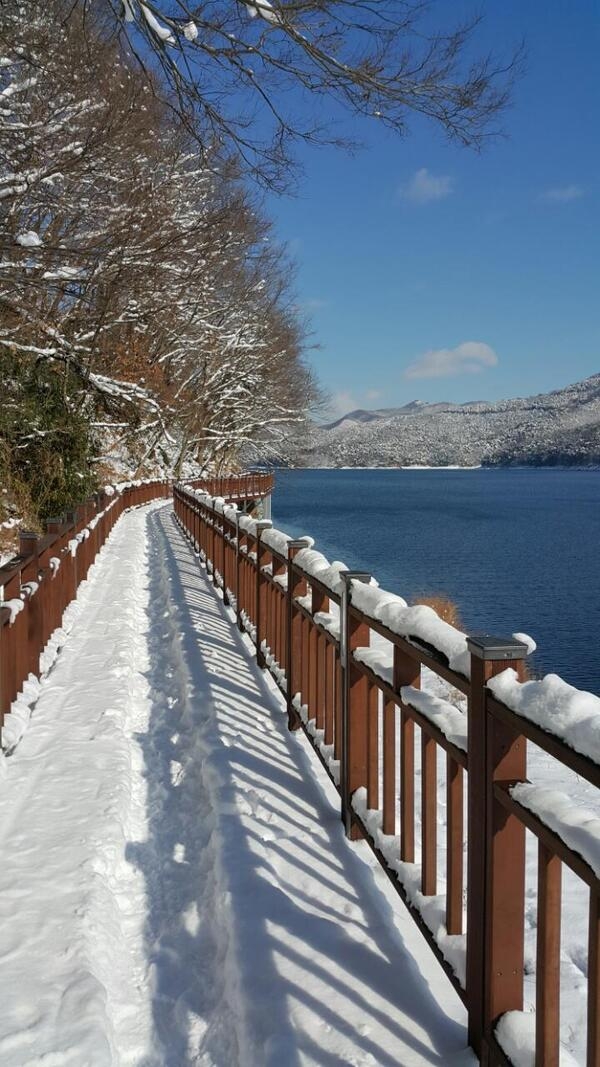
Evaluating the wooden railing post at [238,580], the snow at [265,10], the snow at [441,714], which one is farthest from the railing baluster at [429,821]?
the wooden railing post at [238,580]

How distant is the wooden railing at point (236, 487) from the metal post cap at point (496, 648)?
32765 millimetres

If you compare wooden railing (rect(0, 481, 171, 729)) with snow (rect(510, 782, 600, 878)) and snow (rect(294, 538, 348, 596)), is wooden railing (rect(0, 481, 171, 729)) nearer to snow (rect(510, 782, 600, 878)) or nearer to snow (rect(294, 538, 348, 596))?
snow (rect(294, 538, 348, 596))

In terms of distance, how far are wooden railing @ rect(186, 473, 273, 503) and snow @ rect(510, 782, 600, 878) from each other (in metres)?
33.1

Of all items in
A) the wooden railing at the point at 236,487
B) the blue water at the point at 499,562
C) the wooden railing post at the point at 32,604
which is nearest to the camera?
the wooden railing post at the point at 32,604

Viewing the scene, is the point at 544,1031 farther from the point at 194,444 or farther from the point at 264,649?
the point at 194,444

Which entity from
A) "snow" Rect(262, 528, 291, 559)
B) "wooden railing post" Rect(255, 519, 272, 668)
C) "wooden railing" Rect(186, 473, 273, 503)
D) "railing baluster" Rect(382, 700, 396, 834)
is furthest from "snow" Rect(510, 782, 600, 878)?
"wooden railing" Rect(186, 473, 273, 503)

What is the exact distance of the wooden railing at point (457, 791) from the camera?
2.00 meters

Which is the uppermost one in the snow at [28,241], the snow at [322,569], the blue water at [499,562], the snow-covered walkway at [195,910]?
the snow at [28,241]

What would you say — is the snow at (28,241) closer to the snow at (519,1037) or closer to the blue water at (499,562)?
the snow at (519,1037)

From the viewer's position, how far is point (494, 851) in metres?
2.24

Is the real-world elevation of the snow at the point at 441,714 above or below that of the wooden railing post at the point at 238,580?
above

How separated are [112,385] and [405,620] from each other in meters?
16.8

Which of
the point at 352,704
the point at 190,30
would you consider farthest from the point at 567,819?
the point at 190,30

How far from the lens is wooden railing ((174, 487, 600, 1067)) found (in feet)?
6.55
